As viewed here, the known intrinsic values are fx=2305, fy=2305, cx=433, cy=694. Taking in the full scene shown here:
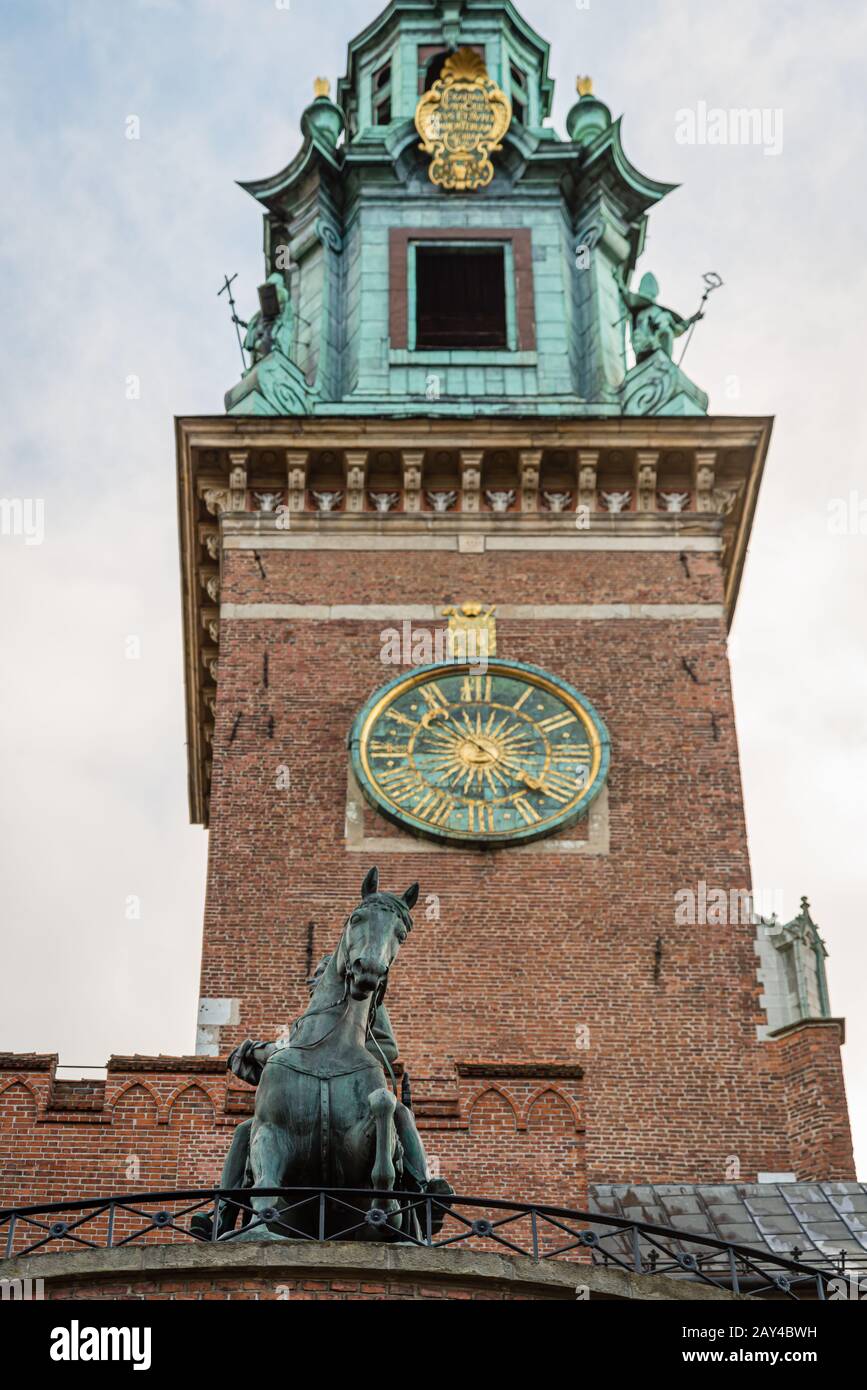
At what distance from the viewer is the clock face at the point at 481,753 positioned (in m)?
26.8

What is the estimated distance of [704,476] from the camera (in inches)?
1208

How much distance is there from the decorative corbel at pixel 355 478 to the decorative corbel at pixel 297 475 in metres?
0.56

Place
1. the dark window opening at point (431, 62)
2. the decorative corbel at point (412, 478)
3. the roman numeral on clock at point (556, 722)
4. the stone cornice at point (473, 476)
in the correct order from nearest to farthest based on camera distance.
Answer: the roman numeral on clock at point (556, 722), the stone cornice at point (473, 476), the decorative corbel at point (412, 478), the dark window opening at point (431, 62)

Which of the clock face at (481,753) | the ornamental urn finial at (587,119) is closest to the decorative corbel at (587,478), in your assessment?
the clock face at (481,753)

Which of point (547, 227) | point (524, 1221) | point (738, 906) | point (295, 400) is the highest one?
point (547, 227)

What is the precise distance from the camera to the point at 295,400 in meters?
31.6

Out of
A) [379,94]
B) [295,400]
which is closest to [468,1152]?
[295,400]

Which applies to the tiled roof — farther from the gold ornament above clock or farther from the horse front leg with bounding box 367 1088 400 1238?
the gold ornament above clock

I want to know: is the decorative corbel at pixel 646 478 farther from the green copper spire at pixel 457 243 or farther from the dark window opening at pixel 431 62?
the dark window opening at pixel 431 62

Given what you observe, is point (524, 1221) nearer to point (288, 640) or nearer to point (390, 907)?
point (390, 907)

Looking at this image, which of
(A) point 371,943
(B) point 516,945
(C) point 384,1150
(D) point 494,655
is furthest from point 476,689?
(C) point 384,1150

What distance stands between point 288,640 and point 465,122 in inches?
431

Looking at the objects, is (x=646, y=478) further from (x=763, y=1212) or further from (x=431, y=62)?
(x=763, y=1212)

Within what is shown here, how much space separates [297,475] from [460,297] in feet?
16.4
